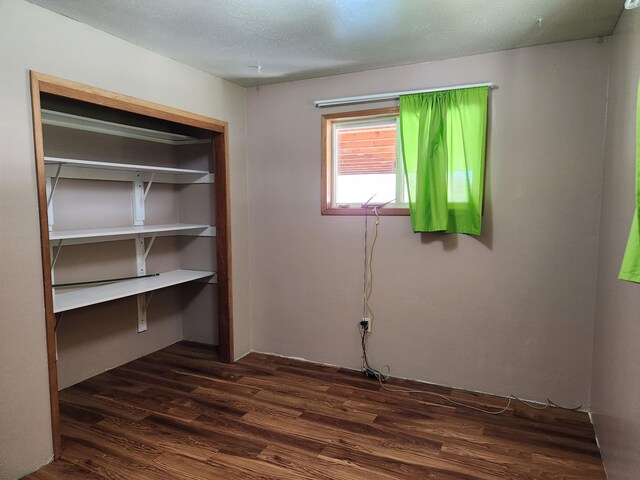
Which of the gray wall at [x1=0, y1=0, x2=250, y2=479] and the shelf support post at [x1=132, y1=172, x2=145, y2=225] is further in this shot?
the shelf support post at [x1=132, y1=172, x2=145, y2=225]

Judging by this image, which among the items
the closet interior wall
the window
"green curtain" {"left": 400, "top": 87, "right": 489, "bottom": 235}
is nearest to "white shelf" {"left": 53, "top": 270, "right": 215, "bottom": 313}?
the closet interior wall

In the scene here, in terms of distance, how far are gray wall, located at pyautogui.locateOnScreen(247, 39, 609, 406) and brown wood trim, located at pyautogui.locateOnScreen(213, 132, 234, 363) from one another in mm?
300

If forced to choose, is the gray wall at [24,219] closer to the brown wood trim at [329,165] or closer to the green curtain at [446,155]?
the brown wood trim at [329,165]

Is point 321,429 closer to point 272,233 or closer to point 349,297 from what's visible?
point 349,297

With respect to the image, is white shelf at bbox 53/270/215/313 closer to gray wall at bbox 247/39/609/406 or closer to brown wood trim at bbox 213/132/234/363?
brown wood trim at bbox 213/132/234/363

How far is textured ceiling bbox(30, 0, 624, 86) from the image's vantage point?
2010 millimetres

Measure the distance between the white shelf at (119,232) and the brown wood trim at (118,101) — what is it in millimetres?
817

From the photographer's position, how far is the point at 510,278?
2695 millimetres

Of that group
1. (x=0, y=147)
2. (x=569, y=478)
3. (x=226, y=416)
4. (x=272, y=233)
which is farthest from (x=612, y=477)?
(x=0, y=147)

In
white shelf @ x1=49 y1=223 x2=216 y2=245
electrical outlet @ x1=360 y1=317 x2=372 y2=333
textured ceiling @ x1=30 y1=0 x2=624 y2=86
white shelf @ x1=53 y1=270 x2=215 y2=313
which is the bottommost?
electrical outlet @ x1=360 y1=317 x2=372 y2=333

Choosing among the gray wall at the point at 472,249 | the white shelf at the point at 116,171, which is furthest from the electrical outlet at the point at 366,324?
the white shelf at the point at 116,171

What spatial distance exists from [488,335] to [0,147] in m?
3.03

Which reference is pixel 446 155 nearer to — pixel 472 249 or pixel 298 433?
pixel 472 249

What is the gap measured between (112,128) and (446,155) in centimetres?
253
